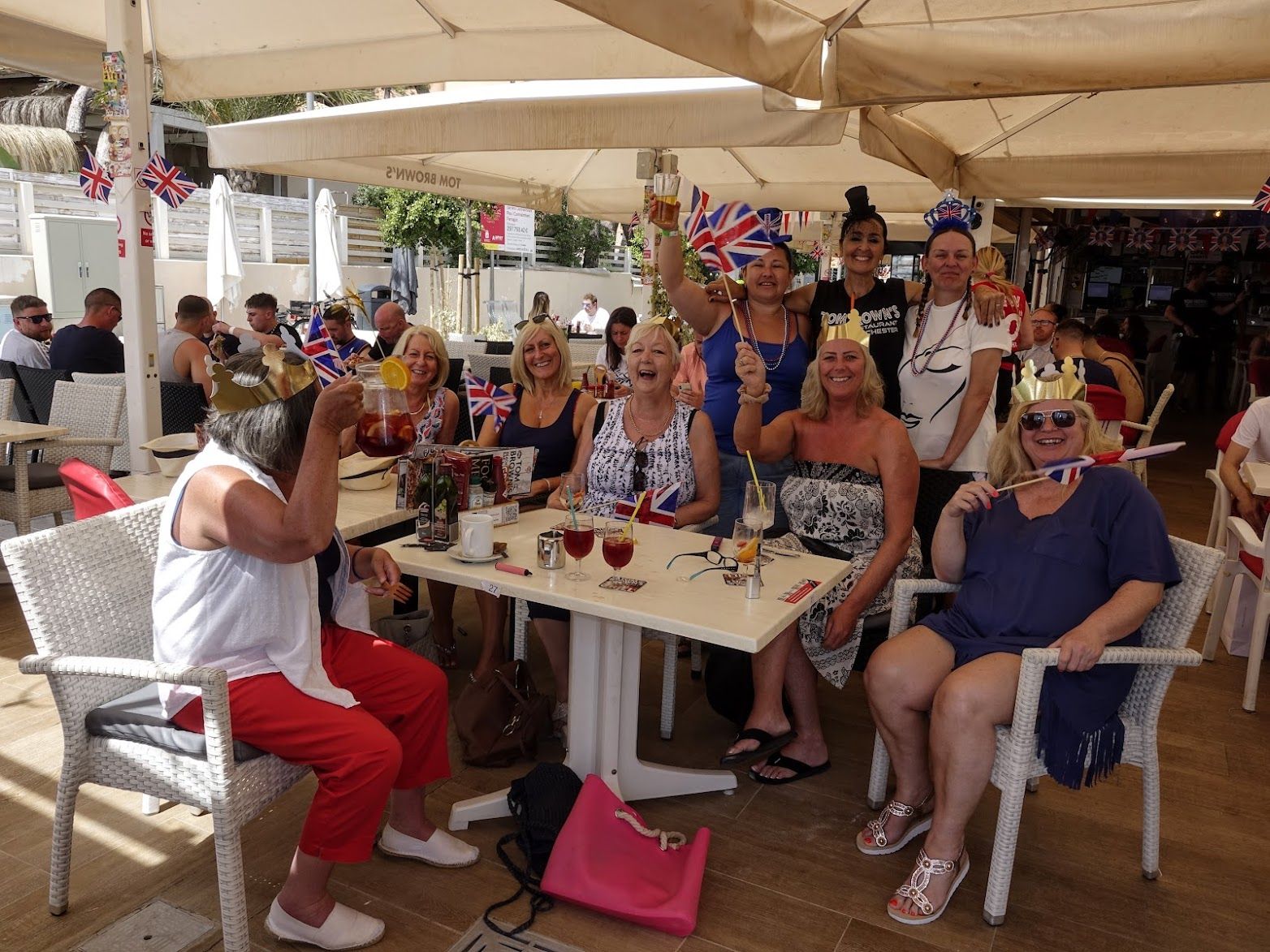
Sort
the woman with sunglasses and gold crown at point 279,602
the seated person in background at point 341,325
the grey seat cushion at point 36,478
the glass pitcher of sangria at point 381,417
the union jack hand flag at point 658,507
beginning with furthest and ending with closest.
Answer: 1. the seated person in background at point 341,325
2. the grey seat cushion at point 36,478
3. the union jack hand flag at point 658,507
4. the glass pitcher of sangria at point 381,417
5. the woman with sunglasses and gold crown at point 279,602

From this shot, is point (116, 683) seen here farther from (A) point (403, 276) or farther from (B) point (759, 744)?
Answer: (A) point (403, 276)

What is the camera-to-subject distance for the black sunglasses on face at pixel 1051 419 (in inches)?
96.7

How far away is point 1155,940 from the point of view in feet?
7.53

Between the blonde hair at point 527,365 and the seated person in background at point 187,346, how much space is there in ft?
7.42

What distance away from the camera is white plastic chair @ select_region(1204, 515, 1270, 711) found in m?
3.60

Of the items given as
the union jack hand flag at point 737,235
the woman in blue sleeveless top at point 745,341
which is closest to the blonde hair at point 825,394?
the woman in blue sleeveless top at point 745,341

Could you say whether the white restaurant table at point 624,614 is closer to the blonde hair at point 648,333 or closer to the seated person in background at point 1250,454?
the blonde hair at point 648,333

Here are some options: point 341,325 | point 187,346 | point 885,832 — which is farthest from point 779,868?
point 341,325

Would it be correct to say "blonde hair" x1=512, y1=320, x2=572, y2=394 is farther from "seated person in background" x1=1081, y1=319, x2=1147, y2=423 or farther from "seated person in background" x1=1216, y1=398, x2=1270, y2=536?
"seated person in background" x1=1081, y1=319, x2=1147, y2=423

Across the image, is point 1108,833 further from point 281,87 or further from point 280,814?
point 281,87

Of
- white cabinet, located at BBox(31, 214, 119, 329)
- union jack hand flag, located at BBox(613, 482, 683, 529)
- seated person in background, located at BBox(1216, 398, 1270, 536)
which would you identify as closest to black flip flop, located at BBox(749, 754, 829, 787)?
union jack hand flag, located at BBox(613, 482, 683, 529)

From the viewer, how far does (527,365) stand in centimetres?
366

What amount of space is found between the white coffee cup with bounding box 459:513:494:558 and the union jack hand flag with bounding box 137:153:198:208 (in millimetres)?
2074

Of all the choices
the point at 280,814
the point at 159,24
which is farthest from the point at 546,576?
the point at 159,24
